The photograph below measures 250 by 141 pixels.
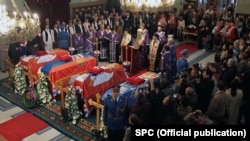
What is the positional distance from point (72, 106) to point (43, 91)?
138 centimetres

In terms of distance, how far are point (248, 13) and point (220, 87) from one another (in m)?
10.4

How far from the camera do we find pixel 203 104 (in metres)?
6.21

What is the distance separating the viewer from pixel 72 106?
23.1ft

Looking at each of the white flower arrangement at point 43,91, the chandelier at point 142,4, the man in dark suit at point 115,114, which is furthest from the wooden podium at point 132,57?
the man in dark suit at point 115,114

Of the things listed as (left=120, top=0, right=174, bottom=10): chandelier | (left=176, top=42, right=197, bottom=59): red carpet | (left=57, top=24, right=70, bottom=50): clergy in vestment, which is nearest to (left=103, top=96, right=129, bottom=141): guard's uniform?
(left=120, top=0, right=174, bottom=10): chandelier

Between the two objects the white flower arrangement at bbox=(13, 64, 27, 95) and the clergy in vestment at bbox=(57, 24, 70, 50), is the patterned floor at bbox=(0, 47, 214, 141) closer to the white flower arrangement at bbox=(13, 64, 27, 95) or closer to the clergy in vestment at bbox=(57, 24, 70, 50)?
the white flower arrangement at bbox=(13, 64, 27, 95)

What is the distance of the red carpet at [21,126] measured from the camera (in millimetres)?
6730

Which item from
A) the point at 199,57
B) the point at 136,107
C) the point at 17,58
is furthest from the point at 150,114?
the point at 199,57

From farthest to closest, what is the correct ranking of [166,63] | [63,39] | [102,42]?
[102,42] < [63,39] < [166,63]

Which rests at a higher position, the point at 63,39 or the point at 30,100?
the point at 63,39

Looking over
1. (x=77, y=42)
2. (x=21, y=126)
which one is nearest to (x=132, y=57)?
(x=77, y=42)

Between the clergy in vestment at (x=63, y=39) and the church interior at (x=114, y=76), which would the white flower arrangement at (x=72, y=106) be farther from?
the clergy in vestment at (x=63, y=39)

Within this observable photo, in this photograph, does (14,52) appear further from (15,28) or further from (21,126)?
(15,28)

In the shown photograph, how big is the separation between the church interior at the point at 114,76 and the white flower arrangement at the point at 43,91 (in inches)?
1.1
